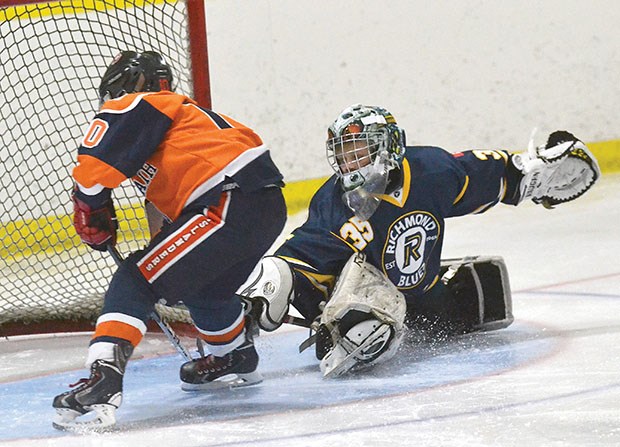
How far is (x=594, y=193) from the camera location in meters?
5.07

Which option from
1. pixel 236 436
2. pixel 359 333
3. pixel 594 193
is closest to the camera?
pixel 236 436

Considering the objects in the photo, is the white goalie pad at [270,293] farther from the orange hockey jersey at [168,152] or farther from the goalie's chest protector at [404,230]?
the orange hockey jersey at [168,152]

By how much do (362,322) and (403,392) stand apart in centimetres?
25

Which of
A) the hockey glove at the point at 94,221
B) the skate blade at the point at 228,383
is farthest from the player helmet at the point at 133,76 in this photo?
the skate blade at the point at 228,383

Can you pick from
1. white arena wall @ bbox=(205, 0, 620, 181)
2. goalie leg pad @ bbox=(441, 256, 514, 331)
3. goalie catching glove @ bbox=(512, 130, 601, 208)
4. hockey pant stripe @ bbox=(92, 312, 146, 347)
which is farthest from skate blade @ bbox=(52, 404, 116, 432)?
white arena wall @ bbox=(205, 0, 620, 181)

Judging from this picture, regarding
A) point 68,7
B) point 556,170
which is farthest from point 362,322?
point 68,7

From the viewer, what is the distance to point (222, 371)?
8.86 ft

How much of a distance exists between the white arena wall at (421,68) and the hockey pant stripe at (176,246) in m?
2.46

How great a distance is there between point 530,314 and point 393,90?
6.48 feet

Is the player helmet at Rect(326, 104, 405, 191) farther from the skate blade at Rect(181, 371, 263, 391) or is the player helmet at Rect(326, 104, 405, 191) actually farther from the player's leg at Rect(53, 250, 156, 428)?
the player's leg at Rect(53, 250, 156, 428)

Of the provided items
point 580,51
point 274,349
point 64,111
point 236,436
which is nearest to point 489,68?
point 580,51

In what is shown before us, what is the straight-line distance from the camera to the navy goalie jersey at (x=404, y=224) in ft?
9.43

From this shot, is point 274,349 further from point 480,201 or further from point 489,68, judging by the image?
point 489,68

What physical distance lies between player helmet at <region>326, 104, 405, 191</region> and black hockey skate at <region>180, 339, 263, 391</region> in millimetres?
465
